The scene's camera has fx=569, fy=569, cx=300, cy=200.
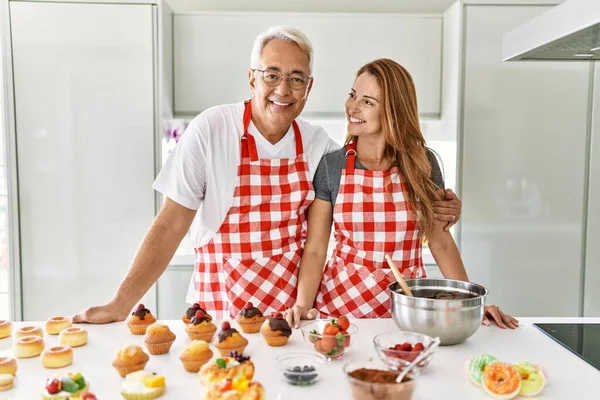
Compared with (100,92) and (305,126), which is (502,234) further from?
(100,92)

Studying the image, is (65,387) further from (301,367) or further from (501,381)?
(501,381)

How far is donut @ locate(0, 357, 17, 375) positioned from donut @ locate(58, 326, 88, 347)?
0.16 meters

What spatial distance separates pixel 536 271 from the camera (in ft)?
9.45

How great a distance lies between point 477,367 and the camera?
3.57 feet

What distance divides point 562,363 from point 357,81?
3.54ft

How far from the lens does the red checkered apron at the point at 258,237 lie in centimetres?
187

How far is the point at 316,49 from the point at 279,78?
1.21 metres

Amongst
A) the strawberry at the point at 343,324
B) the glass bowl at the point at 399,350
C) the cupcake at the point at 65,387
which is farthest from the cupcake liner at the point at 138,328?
the glass bowl at the point at 399,350

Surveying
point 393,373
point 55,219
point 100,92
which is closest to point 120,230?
point 55,219

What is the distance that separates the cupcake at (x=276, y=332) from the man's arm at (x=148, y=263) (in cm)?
44

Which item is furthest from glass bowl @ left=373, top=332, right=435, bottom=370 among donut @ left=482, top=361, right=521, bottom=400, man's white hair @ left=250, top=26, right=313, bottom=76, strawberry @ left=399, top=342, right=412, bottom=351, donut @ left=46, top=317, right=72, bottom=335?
man's white hair @ left=250, top=26, right=313, bottom=76

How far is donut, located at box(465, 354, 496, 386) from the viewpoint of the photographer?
1078 millimetres

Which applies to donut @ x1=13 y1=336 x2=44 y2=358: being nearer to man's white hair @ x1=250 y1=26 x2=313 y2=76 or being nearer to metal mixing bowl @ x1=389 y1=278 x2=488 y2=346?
metal mixing bowl @ x1=389 y1=278 x2=488 y2=346

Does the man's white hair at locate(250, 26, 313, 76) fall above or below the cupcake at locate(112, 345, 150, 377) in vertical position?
above
